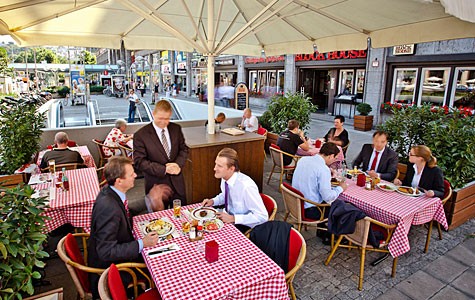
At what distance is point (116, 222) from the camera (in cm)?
237

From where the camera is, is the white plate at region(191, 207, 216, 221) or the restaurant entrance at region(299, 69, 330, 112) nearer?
the white plate at region(191, 207, 216, 221)

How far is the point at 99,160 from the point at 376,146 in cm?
616

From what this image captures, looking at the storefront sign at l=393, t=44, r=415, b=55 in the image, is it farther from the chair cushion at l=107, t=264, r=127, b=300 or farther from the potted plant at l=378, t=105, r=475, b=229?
the chair cushion at l=107, t=264, r=127, b=300

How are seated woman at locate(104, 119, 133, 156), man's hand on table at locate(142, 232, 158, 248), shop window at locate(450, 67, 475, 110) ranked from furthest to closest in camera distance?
shop window at locate(450, 67, 475, 110), seated woman at locate(104, 119, 133, 156), man's hand on table at locate(142, 232, 158, 248)

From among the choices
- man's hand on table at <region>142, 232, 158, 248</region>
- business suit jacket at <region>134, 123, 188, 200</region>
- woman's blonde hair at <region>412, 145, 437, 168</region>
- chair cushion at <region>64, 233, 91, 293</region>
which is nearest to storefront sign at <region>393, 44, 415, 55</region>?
woman's blonde hair at <region>412, 145, 437, 168</region>

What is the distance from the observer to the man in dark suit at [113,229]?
2.33m

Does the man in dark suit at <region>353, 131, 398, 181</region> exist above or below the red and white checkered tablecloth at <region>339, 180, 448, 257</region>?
above

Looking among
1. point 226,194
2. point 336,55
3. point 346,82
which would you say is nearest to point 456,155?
point 226,194

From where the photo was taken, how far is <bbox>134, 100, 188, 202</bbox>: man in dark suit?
3.70 metres

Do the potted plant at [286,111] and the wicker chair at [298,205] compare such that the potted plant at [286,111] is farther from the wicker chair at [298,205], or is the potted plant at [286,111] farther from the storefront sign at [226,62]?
the storefront sign at [226,62]

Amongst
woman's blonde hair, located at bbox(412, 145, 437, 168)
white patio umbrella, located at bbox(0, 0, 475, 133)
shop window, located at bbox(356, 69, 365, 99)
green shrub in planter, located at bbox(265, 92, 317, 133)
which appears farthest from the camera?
shop window, located at bbox(356, 69, 365, 99)

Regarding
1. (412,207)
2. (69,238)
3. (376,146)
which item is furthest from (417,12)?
(69,238)

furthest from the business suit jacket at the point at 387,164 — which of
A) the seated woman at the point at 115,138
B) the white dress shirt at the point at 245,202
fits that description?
the seated woman at the point at 115,138

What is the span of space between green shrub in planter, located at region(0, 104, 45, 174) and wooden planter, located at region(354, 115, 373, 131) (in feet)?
37.8
